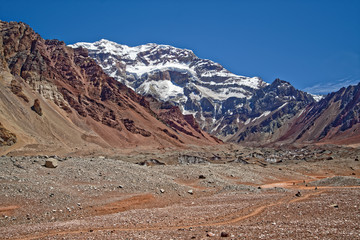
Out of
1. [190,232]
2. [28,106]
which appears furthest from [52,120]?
[190,232]

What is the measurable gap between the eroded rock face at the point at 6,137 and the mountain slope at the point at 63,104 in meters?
1.44

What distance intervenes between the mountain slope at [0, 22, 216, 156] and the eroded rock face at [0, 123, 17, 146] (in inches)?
56.6

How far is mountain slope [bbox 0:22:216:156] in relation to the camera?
294 feet

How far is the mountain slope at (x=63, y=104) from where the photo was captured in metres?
89.7

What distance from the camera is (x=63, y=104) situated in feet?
407

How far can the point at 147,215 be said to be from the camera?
855 inches

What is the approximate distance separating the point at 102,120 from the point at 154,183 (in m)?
113

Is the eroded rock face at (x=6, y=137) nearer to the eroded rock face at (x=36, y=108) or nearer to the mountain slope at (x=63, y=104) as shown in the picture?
the mountain slope at (x=63, y=104)

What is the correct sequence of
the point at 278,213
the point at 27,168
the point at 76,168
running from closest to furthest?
the point at 278,213, the point at 27,168, the point at 76,168

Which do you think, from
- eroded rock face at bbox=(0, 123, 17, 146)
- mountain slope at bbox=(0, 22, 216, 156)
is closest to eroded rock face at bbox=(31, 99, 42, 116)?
mountain slope at bbox=(0, 22, 216, 156)

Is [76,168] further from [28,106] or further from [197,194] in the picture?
[28,106]

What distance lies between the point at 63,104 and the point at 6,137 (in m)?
53.9

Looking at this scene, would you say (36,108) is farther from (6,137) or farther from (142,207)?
(142,207)

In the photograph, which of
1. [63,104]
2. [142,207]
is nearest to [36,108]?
[63,104]
